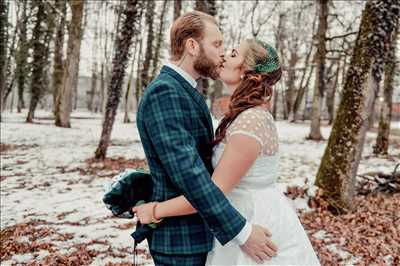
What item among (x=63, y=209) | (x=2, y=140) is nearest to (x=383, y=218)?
(x=63, y=209)

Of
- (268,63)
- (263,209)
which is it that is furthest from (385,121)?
(263,209)

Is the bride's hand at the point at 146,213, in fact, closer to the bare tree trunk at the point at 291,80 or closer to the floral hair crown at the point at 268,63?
the floral hair crown at the point at 268,63

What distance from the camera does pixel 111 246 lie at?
541 centimetres

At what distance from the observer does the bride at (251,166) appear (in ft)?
5.84

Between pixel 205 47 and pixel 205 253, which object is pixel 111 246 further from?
pixel 205 47

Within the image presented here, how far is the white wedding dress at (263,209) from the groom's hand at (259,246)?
6 centimetres

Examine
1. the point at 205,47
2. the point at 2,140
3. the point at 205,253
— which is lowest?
the point at 2,140

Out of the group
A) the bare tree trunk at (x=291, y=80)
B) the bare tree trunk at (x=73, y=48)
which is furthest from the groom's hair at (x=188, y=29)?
the bare tree trunk at (x=291, y=80)

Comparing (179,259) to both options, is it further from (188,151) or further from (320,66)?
(320,66)

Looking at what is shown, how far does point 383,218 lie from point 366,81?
2.26 m

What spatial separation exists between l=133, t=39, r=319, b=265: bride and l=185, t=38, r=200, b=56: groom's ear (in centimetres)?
23

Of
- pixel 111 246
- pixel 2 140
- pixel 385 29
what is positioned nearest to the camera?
pixel 111 246

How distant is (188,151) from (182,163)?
0.06m

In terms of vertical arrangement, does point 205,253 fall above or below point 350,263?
above
